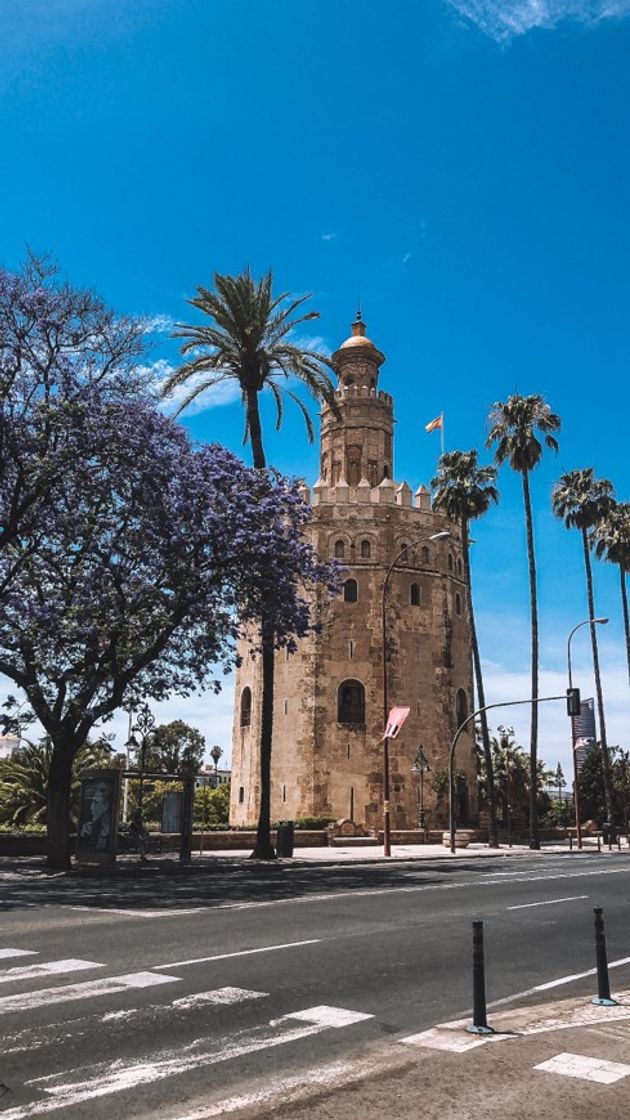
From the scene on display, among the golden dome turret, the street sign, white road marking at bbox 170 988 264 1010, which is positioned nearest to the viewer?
white road marking at bbox 170 988 264 1010

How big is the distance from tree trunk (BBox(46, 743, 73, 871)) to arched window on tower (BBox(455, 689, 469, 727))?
31.0m

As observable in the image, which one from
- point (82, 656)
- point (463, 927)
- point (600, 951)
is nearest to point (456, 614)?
point (82, 656)

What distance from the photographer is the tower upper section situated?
175ft

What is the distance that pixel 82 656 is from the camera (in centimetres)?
2212

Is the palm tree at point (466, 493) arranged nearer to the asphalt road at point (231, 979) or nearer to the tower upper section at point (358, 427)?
the tower upper section at point (358, 427)

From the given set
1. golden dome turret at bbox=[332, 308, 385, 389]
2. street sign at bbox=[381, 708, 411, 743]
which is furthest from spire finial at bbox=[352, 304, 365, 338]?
street sign at bbox=[381, 708, 411, 743]

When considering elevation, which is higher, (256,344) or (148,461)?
(256,344)

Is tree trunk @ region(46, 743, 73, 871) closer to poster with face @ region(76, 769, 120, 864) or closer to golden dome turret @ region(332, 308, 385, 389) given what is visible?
poster with face @ region(76, 769, 120, 864)

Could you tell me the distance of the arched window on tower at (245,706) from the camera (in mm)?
49938

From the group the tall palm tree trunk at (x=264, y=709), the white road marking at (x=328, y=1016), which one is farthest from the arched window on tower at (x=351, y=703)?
the white road marking at (x=328, y=1016)

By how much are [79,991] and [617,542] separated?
54615mm

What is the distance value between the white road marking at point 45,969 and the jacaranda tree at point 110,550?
11.8m

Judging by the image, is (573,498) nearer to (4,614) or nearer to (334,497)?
(334,497)

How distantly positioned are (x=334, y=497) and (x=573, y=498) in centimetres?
1481
